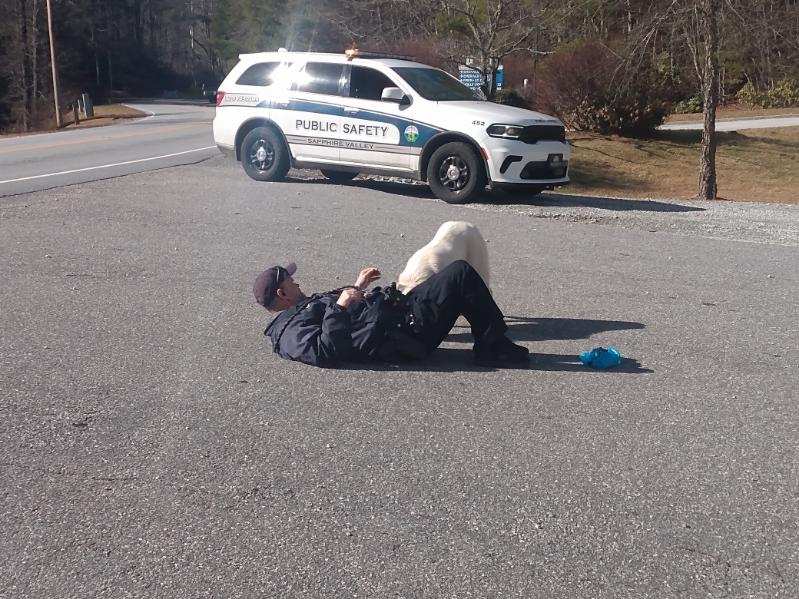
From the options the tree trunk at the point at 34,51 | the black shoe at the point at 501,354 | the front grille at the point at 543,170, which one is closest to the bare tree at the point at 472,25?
the front grille at the point at 543,170

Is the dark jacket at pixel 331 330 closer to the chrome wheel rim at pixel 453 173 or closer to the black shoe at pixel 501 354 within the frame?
the black shoe at pixel 501 354

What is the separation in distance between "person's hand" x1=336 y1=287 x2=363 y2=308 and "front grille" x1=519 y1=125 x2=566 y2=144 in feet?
25.6

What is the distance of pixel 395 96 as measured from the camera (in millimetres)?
13094

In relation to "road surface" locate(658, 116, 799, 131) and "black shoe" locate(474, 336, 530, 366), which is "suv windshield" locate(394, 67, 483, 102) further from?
"road surface" locate(658, 116, 799, 131)

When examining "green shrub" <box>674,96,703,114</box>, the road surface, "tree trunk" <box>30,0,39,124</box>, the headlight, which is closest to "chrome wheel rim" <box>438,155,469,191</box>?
the headlight

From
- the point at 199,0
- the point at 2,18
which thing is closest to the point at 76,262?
the point at 2,18

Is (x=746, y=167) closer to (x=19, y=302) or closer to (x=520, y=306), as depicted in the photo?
(x=520, y=306)

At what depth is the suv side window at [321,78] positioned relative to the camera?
13.9m

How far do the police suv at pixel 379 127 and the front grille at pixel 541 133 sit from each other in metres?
0.01

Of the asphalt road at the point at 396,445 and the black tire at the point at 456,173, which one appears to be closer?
the asphalt road at the point at 396,445

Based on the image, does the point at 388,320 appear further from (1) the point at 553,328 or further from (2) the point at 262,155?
(2) the point at 262,155

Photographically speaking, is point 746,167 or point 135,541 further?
point 746,167

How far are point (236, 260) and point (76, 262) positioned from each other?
145 cm

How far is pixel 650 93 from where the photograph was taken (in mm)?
29406
